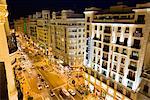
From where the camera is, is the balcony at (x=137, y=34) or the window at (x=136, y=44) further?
the window at (x=136, y=44)

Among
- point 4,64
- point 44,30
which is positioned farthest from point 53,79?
point 4,64

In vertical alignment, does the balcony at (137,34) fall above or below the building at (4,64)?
below

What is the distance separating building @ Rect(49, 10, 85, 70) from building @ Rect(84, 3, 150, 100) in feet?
59.6

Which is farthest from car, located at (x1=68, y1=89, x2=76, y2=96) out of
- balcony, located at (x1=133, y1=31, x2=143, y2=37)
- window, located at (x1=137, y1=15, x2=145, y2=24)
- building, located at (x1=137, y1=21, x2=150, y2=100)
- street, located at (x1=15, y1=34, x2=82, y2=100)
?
window, located at (x1=137, y1=15, x2=145, y2=24)

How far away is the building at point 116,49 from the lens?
33.5 metres

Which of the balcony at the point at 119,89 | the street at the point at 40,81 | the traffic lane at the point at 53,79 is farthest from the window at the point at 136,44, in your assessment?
the traffic lane at the point at 53,79

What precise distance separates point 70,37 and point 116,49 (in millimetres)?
31463

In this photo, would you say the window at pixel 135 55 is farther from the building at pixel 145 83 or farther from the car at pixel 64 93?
the car at pixel 64 93

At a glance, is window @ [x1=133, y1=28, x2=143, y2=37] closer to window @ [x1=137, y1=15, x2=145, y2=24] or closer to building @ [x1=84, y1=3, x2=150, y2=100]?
building @ [x1=84, y1=3, x2=150, y2=100]

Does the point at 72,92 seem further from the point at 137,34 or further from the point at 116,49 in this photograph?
the point at 137,34

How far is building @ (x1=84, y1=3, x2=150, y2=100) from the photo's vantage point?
3350cm

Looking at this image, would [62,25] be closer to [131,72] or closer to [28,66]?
[28,66]

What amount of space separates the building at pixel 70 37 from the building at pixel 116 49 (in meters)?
18.2

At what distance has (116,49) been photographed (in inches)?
1539
